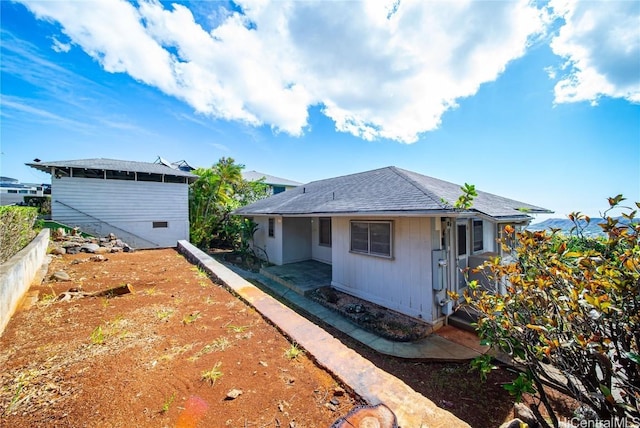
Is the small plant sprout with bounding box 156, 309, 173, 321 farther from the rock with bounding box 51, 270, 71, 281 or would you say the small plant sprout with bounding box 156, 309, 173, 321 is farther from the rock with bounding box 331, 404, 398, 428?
the rock with bounding box 51, 270, 71, 281

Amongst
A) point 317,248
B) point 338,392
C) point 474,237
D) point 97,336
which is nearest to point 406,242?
point 474,237

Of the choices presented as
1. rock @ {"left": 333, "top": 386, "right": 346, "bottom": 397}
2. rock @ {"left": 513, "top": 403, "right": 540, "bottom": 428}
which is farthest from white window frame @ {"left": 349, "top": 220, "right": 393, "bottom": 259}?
rock @ {"left": 333, "top": 386, "right": 346, "bottom": 397}

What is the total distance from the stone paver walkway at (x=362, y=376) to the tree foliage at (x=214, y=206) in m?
14.2

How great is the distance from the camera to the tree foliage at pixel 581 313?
5.83ft

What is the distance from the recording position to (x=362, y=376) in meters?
1.85

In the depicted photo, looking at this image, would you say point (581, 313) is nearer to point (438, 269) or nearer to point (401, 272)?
point (438, 269)

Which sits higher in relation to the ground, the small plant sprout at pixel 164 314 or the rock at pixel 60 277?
the rock at pixel 60 277

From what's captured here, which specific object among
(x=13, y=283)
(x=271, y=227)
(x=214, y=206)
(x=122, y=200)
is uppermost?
(x=122, y=200)

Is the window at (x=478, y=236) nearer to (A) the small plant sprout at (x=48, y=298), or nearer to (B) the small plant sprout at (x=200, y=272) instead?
(B) the small plant sprout at (x=200, y=272)

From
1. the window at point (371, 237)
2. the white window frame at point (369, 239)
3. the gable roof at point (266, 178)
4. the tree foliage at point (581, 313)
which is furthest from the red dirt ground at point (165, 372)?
the gable roof at point (266, 178)

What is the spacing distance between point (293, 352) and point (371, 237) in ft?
17.0

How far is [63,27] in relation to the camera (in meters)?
6.55

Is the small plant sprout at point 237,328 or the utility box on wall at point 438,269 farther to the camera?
the utility box on wall at point 438,269

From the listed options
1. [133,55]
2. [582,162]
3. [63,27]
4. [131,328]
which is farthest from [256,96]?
[582,162]
